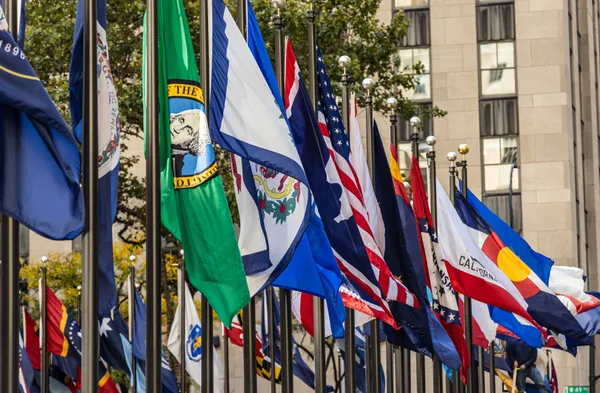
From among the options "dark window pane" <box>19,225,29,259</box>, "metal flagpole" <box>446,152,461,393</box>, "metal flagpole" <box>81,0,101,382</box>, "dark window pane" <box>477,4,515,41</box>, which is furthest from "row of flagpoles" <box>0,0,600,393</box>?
"dark window pane" <box>19,225,29,259</box>

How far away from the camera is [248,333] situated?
15.7 metres

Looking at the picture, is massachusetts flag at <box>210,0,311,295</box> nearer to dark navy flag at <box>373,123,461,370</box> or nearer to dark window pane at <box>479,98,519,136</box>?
dark navy flag at <box>373,123,461,370</box>

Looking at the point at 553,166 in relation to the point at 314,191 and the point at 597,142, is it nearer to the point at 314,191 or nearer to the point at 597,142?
the point at 597,142

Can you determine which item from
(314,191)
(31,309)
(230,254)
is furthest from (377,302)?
(31,309)

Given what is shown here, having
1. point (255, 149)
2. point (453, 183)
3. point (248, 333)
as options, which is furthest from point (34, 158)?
point (453, 183)

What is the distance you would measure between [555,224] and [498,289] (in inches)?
1359

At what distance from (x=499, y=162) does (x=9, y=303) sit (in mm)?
47184

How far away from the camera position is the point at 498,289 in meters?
22.3

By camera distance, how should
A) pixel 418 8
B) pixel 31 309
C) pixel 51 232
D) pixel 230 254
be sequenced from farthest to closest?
pixel 418 8 < pixel 31 309 < pixel 230 254 < pixel 51 232

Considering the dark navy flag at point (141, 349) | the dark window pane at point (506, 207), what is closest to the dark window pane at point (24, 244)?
the dark window pane at point (506, 207)

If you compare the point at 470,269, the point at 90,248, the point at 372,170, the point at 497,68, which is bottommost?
the point at 470,269

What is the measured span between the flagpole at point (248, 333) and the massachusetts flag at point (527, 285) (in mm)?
8912

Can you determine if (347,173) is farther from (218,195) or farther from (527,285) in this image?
(527,285)

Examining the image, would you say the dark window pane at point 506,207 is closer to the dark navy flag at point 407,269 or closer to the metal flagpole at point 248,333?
the dark navy flag at point 407,269
